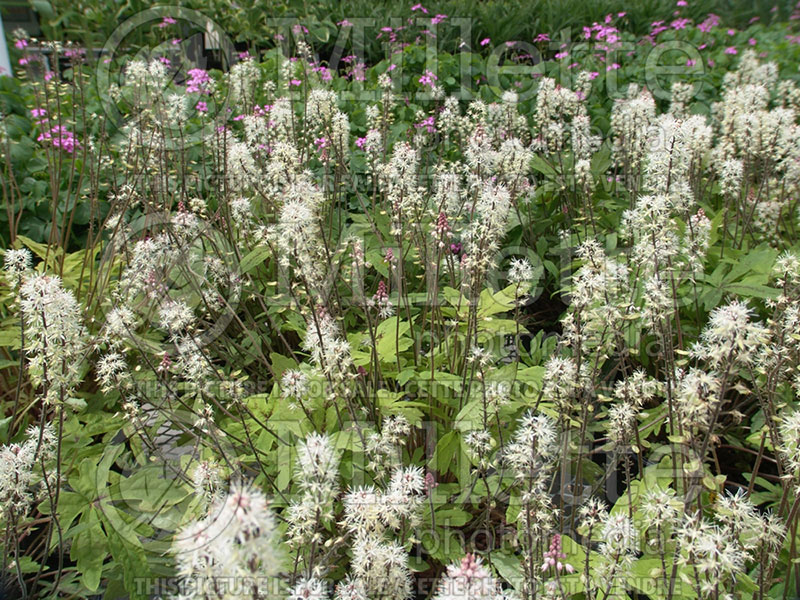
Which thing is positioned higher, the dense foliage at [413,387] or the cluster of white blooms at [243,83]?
the cluster of white blooms at [243,83]

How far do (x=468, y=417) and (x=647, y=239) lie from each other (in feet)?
2.81

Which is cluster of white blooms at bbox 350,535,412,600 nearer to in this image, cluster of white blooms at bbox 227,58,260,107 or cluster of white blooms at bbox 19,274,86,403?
cluster of white blooms at bbox 19,274,86,403

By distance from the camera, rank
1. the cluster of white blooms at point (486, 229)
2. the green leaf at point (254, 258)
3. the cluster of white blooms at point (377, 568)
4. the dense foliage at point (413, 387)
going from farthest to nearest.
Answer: the green leaf at point (254, 258), the cluster of white blooms at point (486, 229), the dense foliage at point (413, 387), the cluster of white blooms at point (377, 568)

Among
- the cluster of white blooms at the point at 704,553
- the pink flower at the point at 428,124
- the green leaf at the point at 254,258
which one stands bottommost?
the cluster of white blooms at the point at 704,553

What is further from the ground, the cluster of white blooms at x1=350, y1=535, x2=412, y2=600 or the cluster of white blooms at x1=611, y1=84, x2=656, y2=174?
the cluster of white blooms at x1=611, y1=84, x2=656, y2=174

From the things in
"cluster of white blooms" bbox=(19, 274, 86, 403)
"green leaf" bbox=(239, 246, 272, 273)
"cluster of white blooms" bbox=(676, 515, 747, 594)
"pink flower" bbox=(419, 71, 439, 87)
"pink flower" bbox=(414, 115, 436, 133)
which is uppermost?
"pink flower" bbox=(419, 71, 439, 87)

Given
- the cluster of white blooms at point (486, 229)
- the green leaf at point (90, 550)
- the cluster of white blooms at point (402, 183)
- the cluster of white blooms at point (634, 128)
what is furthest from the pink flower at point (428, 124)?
the green leaf at point (90, 550)

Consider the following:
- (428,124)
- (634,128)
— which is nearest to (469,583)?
(634,128)

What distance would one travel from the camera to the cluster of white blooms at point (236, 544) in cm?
107

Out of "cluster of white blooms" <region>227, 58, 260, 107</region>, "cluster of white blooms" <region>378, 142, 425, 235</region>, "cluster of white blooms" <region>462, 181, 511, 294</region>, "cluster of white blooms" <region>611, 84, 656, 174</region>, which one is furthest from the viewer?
"cluster of white blooms" <region>227, 58, 260, 107</region>

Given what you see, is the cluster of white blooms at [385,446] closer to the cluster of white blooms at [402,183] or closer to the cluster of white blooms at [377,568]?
the cluster of white blooms at [377,568]

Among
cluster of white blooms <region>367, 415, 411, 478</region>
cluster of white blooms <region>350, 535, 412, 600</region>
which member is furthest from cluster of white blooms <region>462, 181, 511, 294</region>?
cluster of white blooms <region>350, 535, 412, 600</region>

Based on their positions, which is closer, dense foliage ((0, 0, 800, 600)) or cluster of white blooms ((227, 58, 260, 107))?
dense foliage ((0, 0, 800, 600))

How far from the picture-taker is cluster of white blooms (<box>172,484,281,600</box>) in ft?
3.50
